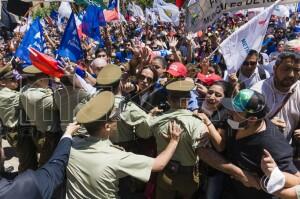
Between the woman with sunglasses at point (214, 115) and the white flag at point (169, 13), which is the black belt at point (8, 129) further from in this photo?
the white flag at point (169, 13)

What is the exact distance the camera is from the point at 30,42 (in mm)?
6605

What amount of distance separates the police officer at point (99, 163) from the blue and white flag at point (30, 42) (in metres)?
4.10

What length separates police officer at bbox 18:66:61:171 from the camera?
4.61m

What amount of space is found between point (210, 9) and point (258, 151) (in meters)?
3.18

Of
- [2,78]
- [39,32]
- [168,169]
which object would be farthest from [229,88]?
[39,32]

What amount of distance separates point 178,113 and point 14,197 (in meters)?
1.73

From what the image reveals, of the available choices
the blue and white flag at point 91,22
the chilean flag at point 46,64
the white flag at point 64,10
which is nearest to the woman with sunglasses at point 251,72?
the chilean flag at point 46,64

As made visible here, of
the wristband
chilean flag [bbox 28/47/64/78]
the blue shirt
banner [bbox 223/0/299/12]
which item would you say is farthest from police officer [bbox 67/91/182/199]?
the blue shirt

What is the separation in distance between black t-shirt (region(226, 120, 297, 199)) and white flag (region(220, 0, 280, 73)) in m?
1.51

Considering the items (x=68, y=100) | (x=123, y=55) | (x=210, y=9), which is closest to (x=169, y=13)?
(x=123, y=55)

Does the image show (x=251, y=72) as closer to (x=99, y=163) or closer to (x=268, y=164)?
(x=268, y=164)

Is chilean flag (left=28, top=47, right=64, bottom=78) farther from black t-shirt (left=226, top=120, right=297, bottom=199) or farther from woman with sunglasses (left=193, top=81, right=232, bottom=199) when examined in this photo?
black t-shirt (left=226, top=120, right=297, bottom=199)

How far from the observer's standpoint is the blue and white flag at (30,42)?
6473 mm

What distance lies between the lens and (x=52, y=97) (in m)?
4.62
